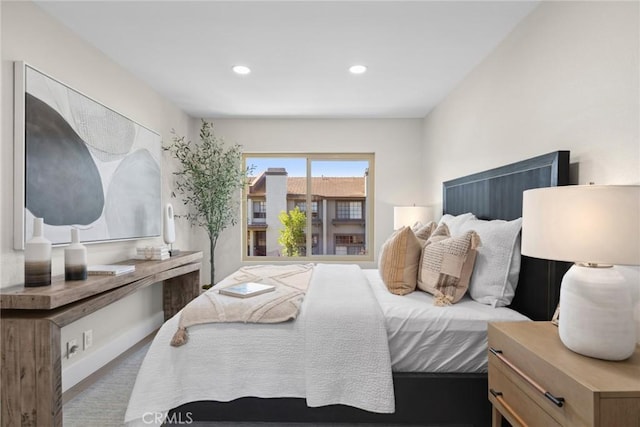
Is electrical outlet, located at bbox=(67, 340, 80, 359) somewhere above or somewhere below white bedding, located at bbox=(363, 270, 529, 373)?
below

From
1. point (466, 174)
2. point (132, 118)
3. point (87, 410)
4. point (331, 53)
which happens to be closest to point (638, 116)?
point (466, 174)

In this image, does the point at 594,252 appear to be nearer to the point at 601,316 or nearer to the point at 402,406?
the point at 601,316

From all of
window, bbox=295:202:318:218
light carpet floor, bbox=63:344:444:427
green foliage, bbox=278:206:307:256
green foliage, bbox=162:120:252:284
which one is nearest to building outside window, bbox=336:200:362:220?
window, bbox=295:202:318:218

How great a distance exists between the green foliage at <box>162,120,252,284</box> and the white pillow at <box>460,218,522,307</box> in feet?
10.1

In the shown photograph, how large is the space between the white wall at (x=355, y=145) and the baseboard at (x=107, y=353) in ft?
3.92

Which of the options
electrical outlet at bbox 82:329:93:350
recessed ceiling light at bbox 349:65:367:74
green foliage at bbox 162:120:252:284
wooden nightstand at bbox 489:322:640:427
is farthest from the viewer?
green foliage at bbox 162:120:252:284

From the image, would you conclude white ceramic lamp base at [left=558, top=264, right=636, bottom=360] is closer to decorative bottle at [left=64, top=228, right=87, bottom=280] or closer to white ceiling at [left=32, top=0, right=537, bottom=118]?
white ceiling at [left=32, top=0, right=537, bottom=118]

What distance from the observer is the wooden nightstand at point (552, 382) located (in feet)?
3.11

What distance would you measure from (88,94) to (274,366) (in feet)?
7.80

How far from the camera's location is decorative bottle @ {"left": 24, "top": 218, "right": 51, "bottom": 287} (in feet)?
Result: 5.75

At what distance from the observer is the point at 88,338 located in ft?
8.18

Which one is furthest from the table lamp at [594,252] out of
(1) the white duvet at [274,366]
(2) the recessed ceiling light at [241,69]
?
(2) the recessed ceiling light at [241,69]

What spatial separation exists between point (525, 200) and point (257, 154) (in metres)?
3.80

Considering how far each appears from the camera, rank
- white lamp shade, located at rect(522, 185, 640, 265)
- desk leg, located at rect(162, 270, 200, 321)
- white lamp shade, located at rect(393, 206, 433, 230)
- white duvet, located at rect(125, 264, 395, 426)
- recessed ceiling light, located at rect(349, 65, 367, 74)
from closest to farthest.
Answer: white lamp shade, located at rect(522, 185, 640, 265) < white duvet, located at rect(125, 264, 395, 426) < recessed ceiling light, located at rect(349, 65, 367, 74) < desk leg, located at rect(162, 270, 200, 321) < white lamp shade, located at rect(393, 206, 433, 230)
